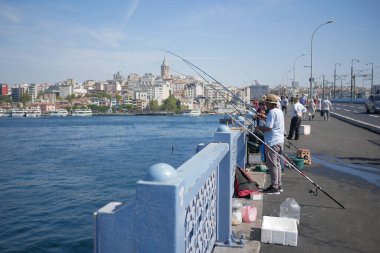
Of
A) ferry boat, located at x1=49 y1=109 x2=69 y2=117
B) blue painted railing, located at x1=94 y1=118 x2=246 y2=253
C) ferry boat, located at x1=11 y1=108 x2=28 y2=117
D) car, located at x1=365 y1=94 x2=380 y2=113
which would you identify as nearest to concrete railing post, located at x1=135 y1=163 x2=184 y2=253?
blue painted railing, located at x1=94 y1=118 x2=246 y2=253

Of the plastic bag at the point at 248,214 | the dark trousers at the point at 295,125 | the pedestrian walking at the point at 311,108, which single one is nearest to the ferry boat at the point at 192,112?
the pedestrian walking at the point at 311,108

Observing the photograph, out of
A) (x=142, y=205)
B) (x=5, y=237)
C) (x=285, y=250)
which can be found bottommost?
(x=5, y=237)

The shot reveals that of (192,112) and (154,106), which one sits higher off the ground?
(154,106)

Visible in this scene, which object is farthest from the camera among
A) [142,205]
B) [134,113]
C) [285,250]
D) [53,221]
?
[134,113]

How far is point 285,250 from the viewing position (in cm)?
357

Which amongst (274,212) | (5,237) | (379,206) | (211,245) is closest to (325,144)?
(379,206)

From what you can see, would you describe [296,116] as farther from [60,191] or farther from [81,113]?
[81,113]

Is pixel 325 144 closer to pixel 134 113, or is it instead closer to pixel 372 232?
pixel 372 232

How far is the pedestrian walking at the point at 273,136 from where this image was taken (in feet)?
17.5

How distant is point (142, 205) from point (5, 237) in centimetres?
1463

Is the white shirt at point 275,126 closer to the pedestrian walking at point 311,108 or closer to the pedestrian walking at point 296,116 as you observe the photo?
the pedestrian walking at point 296,116

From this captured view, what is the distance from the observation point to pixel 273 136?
5.43 m

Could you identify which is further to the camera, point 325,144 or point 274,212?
point 325,144

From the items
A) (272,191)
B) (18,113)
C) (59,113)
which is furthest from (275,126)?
(18,113)
